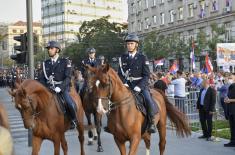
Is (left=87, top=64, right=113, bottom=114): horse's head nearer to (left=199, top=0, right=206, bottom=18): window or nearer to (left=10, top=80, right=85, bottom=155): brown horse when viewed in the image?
(left=10, top=80, right=85, bottom=155): brown horse

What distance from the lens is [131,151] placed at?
762 cm

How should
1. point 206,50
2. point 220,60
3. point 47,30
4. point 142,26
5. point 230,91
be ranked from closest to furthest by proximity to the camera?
1. point 230,91
2. point 220,60
3. point 206,50
4. point 142,26
5. point 47,30

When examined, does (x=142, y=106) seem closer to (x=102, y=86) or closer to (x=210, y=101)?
(x=102, y=86)

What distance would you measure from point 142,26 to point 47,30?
228 ft

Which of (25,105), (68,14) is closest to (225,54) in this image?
(25,105)

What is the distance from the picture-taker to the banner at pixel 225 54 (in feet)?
71.0

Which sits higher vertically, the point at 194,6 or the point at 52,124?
the point at 194,6

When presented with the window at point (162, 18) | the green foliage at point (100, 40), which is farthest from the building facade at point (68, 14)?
the window at point (162, 18)

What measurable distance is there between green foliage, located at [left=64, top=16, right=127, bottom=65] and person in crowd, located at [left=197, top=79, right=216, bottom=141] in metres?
60.2

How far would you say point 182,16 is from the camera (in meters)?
64.8

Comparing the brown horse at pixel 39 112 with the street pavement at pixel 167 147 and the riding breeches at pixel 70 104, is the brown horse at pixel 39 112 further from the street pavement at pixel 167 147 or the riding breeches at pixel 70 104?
the street pavement at pixel 167 147

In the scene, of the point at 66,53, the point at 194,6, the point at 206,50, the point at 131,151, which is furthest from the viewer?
the point at 66,53

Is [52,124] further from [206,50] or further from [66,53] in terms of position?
[66,53]

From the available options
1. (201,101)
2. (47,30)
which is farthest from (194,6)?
(47,30)
